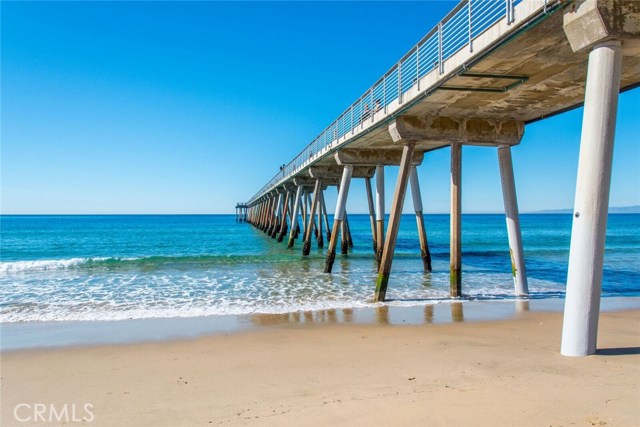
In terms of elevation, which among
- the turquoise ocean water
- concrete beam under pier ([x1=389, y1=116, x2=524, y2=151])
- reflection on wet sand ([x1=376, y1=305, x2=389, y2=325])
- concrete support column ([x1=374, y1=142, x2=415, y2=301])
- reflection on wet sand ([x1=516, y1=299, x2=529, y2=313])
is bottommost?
the turquoise ocean water

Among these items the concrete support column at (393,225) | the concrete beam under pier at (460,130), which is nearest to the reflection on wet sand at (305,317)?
the concrete support column at (393,225)


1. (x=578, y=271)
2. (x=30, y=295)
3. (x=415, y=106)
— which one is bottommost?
(x=30, y=295)

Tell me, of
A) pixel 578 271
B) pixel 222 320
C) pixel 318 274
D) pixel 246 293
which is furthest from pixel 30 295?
pixel 578 271

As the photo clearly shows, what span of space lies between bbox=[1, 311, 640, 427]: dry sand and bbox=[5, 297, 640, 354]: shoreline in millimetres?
547

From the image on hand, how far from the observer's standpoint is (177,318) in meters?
8.79

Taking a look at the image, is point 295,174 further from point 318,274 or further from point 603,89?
point 603,89

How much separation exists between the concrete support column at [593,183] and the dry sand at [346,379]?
28.2 inches

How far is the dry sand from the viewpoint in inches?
145

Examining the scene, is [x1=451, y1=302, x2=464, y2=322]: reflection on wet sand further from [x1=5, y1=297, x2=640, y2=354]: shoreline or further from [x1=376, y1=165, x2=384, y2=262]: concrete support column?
[x1=376, y1=165, x2=384, y2=262]: concrete support column

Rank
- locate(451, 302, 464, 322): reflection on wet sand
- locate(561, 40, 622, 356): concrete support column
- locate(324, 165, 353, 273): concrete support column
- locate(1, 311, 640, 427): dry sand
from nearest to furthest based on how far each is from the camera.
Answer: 1. locate(1, 311, 640, 427): dry sand
2. locate(561, 40, 622, 356): concrete support column
3. locate(451, 302, 464, 322): reflection on wet sand
4. locate(324, 165, 353, 273): concrete support column

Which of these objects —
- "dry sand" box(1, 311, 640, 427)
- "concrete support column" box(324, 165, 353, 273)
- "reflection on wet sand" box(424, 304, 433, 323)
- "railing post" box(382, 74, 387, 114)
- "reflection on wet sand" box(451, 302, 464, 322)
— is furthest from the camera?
"concrete support column" box(324, 165, 353, 273)

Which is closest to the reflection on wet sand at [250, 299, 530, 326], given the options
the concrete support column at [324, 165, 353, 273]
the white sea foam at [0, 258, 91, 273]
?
the concrete support column at [324, 165, 353, 273]

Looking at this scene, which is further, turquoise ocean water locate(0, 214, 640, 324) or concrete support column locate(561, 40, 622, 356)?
turquoise ocean water locate(0, 214, 640, 324)

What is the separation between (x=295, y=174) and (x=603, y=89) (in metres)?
19.3
